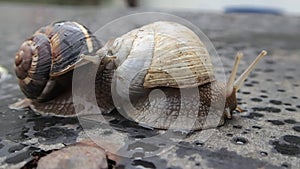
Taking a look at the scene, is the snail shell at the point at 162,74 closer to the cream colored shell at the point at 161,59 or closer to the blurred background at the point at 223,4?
the cream colored shell at the point at 161,59

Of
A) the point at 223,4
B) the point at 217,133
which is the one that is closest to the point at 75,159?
the point at 217,133

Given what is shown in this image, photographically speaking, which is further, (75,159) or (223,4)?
(223,4)

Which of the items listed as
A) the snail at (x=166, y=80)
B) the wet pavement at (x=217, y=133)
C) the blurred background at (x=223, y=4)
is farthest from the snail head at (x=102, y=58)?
the blurred background at (x=223, y=4)

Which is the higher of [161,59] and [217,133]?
[161,59]

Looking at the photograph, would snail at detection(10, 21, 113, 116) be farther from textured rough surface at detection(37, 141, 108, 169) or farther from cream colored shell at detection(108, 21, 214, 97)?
textured rough surface at detection(37, 141, 108, 169)

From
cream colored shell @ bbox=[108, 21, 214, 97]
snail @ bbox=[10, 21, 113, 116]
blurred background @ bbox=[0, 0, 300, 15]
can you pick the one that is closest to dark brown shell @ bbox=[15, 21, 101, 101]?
snail @ bbox=[10, 21, 113, 116]

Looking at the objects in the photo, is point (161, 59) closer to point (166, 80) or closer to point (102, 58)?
point (166, 80)

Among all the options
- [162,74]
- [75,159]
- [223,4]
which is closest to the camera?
[75,159]
